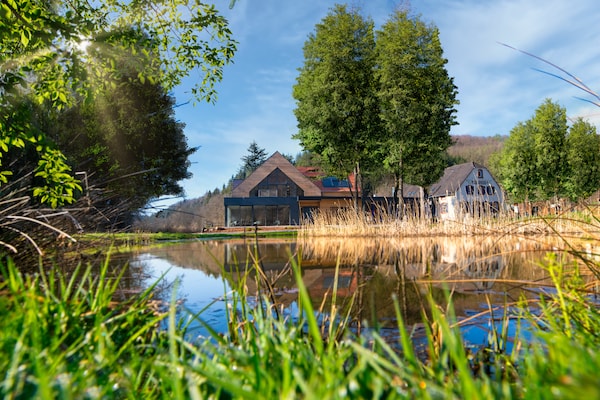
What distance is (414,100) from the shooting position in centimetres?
2316

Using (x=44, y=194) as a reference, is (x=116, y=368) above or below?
below

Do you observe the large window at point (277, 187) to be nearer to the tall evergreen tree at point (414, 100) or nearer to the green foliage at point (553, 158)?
the tall evergreen tree at point (414, 100)

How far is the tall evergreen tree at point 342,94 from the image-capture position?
2395cm

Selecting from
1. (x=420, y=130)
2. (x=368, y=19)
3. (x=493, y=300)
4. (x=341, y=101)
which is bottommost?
(x=493, y=300)

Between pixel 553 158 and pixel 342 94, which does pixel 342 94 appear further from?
pixel 553 158

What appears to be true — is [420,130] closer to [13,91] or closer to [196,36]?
[196,36]

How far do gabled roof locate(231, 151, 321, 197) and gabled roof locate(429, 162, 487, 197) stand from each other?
51.0ft

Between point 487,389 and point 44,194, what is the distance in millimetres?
5220

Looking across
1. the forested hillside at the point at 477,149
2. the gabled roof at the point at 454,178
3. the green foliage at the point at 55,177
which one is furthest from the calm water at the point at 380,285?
the forested hillside at the point at 477,149

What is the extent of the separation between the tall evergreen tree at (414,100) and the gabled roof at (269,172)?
13.4 m

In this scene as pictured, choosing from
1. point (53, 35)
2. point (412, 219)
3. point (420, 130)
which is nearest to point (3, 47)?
point (53, 35)

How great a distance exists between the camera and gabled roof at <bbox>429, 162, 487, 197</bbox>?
4356cm

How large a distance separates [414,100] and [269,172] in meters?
17.0

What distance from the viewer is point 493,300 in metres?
4.60
